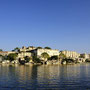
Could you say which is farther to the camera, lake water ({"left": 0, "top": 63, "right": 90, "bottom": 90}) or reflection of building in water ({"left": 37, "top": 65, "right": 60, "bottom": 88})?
reflection of building in water ({"left": 37, "top": 65, "right": 60, "bottom": 88})

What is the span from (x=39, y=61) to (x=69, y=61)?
1388 inches

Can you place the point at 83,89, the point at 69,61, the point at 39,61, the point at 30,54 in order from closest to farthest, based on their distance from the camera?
the point at 83,89, the point at 39,61, the point at 69,61, the point at 30,54

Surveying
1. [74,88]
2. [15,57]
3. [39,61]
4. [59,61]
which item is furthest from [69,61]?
[74,88]

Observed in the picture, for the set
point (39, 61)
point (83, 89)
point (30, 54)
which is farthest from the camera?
point (30, 54)

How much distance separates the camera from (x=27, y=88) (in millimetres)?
31500

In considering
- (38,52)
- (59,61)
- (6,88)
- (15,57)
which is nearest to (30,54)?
(38,52)

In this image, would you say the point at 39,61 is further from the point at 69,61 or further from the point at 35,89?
the point at 35,89

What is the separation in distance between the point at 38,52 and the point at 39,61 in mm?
26350

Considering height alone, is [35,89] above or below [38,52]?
below

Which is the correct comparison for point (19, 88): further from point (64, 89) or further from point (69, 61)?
point (69, 61)

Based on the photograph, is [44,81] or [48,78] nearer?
[44,81]

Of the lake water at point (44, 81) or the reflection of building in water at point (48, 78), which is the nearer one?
the lake water at point (44, 81)

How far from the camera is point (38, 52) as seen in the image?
188000 millimetres

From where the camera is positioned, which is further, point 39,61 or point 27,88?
point 39,61
